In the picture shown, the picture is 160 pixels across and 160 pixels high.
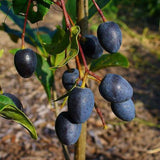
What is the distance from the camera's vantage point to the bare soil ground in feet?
5.79

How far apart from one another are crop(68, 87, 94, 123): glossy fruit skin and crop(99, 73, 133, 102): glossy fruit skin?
0.13ft

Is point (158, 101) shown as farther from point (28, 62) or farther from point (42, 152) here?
point (28, 62)

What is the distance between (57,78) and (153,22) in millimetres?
2178

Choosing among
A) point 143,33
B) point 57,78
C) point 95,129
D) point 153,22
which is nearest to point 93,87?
point 57,78

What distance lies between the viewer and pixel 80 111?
545 mm

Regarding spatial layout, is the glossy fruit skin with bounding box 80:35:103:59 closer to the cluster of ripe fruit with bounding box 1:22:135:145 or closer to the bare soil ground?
the cluster of ripe fruit with bounding box 1:22:135:145

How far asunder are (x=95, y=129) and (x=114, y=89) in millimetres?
1466

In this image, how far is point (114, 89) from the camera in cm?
58

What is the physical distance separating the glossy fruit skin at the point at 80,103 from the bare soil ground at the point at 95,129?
909 millimetres

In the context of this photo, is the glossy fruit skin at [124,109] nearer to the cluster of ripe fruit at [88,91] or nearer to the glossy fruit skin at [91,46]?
the cluster of ripe fruit at [88,91]

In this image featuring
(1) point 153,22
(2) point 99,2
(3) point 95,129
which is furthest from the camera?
(1) point 153,22

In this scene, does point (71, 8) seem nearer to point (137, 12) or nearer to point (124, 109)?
point (124, 109)

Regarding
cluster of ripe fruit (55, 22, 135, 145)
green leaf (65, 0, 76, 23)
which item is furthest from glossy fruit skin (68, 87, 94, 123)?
green leaf (65, 0, 76, 23)

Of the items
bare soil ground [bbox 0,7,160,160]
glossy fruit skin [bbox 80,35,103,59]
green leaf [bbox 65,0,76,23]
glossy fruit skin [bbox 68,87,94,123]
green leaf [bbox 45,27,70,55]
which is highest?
green leaf [bbox 65,0,76,23]
